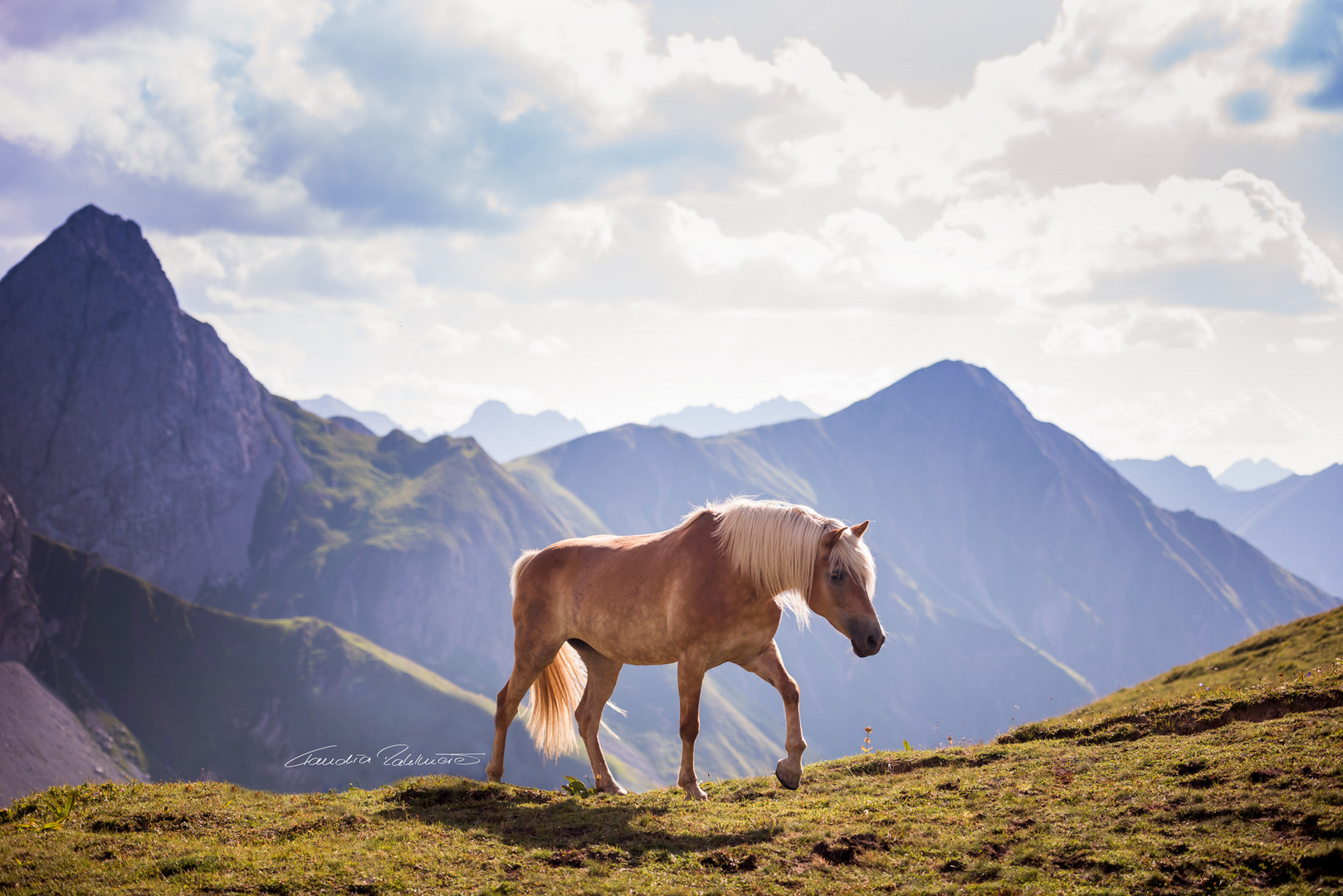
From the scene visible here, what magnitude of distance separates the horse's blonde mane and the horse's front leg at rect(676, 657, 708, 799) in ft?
5.11

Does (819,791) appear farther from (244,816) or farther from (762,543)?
(244,816)

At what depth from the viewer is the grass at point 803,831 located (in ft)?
23.1

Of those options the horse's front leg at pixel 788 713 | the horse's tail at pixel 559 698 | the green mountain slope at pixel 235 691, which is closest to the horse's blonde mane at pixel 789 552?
the horse's front leg at pixel 788 713

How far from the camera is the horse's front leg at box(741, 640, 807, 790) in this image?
10.4 metres

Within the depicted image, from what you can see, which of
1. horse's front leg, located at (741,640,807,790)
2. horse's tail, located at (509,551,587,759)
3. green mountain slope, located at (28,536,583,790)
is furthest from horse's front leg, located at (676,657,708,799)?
green mountain slope, located at (28,536,583,790)

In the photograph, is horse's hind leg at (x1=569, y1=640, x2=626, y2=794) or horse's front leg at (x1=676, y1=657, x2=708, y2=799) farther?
horse's hind leg at (x1=569, y1=640, x2=626, y2=794)

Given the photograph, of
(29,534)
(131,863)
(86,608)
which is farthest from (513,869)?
(29,534)

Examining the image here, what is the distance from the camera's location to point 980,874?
7211mm

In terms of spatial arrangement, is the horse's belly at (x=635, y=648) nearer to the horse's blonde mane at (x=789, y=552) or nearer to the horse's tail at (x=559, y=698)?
the horse's tail at (x=559, y=698)

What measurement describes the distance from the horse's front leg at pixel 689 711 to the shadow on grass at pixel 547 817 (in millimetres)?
815

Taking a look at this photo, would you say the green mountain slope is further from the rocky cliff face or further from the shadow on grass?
the shadow on grass

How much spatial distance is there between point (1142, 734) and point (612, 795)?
26.4ft

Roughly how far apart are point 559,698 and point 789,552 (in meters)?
5.86

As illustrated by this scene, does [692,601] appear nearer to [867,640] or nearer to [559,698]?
[867,640]
